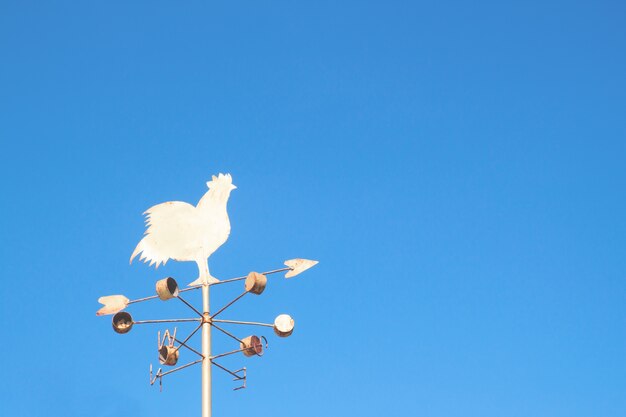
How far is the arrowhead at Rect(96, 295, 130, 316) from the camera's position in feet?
34.6

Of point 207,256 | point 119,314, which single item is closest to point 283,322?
point 207,256

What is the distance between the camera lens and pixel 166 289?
32.1ft

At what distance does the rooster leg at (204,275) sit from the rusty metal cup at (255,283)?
486 millimetres

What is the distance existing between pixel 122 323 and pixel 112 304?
590 mm

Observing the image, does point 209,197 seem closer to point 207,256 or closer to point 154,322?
point 207,256

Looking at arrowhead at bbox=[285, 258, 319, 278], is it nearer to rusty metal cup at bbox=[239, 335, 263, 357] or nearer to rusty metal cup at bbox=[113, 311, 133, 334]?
rusty metal cup at bbox=[239, 335, 263, 357]

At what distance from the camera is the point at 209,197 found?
1098 centimetres

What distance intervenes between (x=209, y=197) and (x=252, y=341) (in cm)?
177

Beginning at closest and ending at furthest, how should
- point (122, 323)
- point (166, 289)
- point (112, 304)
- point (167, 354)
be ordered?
point (166, 289), point (122, 323), point (167, 354), point (112, 304)

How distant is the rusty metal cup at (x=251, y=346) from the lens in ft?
33.6

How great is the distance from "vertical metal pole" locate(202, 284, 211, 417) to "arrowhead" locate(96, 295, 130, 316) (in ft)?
3.26

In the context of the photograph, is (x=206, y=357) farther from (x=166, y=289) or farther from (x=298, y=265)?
(x=298, y=265)

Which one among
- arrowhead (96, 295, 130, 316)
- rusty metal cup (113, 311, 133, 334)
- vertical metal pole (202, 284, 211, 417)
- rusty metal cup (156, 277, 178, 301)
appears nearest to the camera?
vertical metal pole (202, 284, 211, 417)

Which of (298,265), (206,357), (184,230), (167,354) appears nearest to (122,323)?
(167,354)
